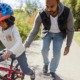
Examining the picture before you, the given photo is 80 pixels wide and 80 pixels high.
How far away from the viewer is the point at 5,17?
4.83 m

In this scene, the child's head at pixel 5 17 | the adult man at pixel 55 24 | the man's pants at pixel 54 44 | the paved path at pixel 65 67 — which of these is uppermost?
the child's head at pixel 5 17

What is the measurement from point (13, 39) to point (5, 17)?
1.41ft

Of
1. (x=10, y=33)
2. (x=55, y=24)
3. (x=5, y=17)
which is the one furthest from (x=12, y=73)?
(x=55, y=24)

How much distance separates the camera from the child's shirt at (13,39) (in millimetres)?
4900

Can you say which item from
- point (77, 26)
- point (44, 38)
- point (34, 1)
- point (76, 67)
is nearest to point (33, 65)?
point (76, 67)

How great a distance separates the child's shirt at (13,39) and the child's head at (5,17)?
82 mm

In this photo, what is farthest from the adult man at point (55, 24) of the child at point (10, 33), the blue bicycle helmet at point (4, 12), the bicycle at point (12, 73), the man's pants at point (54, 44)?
the blue bicycle helmet at point (4, 12)

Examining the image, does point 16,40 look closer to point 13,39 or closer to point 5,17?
point 13,39

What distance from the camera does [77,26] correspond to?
40.8m

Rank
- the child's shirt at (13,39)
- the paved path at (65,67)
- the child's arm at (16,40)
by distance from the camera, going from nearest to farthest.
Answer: the child's arm at (16,40)
the child's shirt at (13,39)
the paved path at (65,67)

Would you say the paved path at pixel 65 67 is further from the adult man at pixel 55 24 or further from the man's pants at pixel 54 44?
the adult man at pixel 55 24

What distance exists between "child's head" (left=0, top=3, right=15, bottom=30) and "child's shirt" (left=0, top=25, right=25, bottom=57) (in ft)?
0.27

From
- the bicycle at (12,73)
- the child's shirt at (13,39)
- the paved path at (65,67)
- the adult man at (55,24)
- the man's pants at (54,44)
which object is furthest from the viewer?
the paved path at (65,67)

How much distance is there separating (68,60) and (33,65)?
4.81 ft
